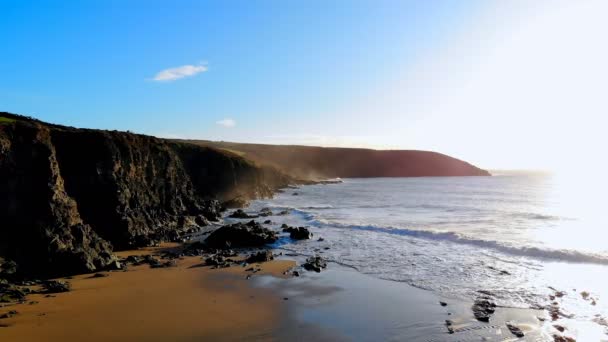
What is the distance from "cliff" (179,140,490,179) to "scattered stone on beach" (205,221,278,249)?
110463 millimetres

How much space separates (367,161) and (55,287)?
5602 inches

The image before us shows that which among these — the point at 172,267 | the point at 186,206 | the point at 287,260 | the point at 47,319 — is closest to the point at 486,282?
the point at 287,260

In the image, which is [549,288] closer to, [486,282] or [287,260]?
[486,282]

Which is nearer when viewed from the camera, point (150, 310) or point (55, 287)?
point (150, 310)

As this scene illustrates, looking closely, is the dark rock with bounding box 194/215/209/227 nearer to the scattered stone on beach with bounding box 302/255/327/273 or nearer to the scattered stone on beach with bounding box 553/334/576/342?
the scattered stone on beach with bounding box 302/255/327/273

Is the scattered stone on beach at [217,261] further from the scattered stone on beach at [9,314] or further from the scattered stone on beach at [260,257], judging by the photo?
the scattered stone on beach at [9,314]

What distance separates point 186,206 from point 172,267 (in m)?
14.1

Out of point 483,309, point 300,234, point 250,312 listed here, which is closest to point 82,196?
point 300,234

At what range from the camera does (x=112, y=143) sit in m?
19.6

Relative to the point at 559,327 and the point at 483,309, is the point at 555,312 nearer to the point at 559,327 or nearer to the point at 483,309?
the point at 559,327

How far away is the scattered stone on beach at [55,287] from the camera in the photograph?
11723mm

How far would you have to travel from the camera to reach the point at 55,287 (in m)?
11.8

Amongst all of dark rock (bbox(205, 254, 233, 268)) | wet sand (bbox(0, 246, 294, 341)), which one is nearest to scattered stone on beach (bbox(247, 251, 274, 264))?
dark rock (bbox(205, 254, 233, 268))

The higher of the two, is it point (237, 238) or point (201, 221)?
point (237, 238)
